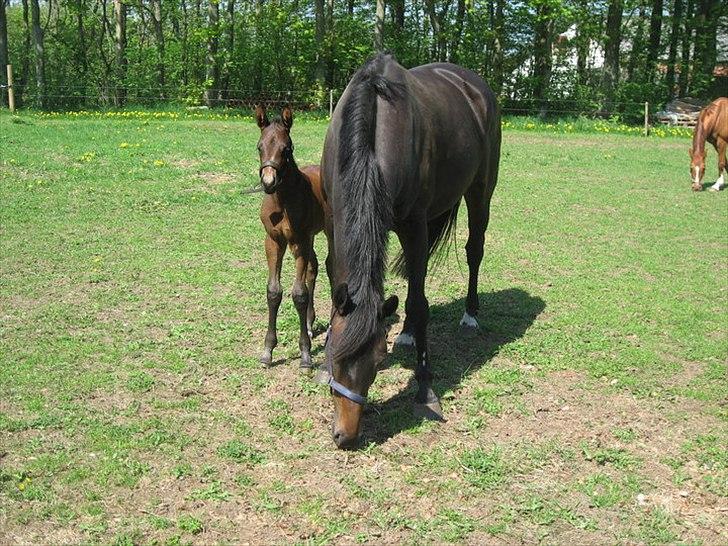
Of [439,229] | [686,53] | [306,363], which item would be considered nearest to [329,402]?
[306,363]

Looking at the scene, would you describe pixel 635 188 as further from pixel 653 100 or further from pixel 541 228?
pixel 653 100

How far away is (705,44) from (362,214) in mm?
33037

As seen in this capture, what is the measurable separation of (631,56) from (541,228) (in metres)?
27.8

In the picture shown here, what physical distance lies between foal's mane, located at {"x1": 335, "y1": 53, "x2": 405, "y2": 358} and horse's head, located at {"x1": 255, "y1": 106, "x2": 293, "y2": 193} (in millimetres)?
534

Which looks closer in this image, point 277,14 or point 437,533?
point 437,533

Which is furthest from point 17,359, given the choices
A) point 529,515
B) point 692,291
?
point 692,291

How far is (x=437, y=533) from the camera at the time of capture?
3250 mm

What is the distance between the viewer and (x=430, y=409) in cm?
439

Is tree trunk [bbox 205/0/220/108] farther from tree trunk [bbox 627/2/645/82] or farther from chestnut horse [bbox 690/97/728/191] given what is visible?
tree trunk [bbox 627/2/645/82]

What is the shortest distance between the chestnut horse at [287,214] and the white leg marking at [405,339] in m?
0.84

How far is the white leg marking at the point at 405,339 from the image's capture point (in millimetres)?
5514

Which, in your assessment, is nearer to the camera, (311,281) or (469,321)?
(311,281)

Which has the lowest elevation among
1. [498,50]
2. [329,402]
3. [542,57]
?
[329,402]

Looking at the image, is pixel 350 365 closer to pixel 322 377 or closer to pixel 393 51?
pixel 322 377
